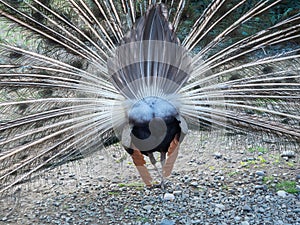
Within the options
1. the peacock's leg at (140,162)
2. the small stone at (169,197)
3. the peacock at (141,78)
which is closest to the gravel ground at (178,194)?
the small stone at (169,197)

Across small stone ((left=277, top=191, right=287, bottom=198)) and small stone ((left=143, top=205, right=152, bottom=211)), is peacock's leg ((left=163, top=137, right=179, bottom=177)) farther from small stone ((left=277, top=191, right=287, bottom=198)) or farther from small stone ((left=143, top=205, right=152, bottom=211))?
A: small stone ((left=277, top=191, right=287, bottom=198))

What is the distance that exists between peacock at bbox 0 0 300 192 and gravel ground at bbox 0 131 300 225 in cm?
39

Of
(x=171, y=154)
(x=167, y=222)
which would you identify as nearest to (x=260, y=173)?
(x=167, y=222)

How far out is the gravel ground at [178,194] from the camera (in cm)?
333

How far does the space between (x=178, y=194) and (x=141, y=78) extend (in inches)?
48.7

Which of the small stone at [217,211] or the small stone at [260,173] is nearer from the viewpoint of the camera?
the small stone at [217,211]

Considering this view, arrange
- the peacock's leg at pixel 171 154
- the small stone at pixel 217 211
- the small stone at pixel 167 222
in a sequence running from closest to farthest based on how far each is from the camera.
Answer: the peacock's leg at pixel 171 154
the small stone at pixel 167 222
the small stone at pixel 217 211

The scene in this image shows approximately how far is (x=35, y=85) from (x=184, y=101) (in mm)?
1005

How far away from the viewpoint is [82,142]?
2.79 m

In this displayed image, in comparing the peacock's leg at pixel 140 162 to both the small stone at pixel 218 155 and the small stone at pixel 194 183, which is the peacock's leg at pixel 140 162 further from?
the small stone at pixel 218 155

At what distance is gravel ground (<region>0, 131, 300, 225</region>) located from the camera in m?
3.33

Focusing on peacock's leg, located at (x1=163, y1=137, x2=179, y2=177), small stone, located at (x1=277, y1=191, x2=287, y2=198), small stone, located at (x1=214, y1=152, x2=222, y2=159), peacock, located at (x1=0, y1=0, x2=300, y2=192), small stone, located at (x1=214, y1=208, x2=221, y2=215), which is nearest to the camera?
peacock, located at (x1=0, y1=0, x2=300, y2=192)

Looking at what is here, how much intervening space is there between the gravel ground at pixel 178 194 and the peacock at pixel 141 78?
0.39 m

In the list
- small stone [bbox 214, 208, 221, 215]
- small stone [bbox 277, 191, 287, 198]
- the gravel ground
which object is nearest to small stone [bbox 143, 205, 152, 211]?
the gravel ground
